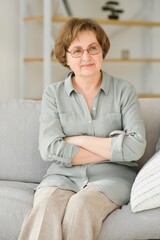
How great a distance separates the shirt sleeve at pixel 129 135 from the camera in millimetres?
1986

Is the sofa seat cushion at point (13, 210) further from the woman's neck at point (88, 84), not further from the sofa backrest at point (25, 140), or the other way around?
the woman's neck at point (88, 84)

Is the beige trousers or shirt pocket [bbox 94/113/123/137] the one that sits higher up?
shirt pocket [bbox 94/113/123/137]

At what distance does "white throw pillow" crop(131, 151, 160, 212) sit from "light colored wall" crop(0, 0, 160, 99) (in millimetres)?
3386

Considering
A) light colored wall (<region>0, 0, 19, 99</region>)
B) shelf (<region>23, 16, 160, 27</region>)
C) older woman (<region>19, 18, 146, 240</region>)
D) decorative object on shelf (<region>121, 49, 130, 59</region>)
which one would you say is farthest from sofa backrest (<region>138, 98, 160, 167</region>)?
decorative object on shelf (<region>121, 49, 130, 59</region>)

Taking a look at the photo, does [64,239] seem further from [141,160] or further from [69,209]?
[141,160]

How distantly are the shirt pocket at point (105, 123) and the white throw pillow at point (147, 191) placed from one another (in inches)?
11.6

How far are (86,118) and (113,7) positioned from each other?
3.53m

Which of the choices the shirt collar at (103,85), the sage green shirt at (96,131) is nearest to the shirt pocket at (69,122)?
the sage green shirt at (96,131)

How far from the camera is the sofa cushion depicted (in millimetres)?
2322

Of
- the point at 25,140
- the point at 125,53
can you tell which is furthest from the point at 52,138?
the point at 125,53

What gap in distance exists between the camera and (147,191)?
5.92 feet

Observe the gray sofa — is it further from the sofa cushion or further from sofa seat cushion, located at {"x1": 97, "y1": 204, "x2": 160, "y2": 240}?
sofa seat cushion, located at {"x1": 97, "y1": 204, "x2": 160, "y2": 240}

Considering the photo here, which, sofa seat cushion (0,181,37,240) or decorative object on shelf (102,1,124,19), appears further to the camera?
decorative object on shelf (102,1,124,19)

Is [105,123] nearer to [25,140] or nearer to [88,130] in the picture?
[88,130]
